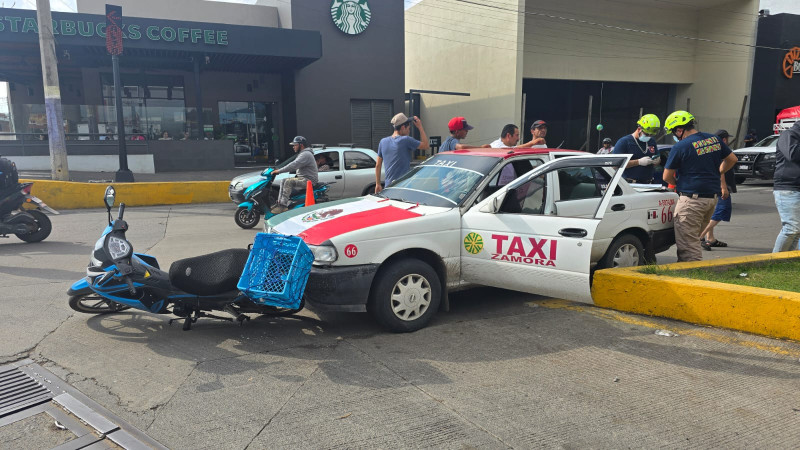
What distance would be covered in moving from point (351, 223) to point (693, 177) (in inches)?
155

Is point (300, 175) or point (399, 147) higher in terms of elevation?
point (399, 147)

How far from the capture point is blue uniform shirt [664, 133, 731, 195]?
583cm

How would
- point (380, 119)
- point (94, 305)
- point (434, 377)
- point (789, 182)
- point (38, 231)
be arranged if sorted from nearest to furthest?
point (434, 377) → point (94, 305) → point (789, 182) → point (38, 231) → point (380, 119)

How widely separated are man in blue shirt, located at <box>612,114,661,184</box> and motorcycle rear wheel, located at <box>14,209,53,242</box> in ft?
29.1

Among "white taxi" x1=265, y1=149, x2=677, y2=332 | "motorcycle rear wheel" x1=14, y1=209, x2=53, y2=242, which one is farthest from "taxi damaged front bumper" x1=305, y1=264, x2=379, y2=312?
"motorcycle rear wheel" x1=14, y1=209, x2=53, y2=242

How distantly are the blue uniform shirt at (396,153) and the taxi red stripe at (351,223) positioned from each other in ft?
8.27

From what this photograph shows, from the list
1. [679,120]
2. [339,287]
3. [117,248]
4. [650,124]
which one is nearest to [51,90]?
[117,248]

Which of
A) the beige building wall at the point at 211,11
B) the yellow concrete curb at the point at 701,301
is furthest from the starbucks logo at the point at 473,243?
the beige building wall at the point at 211,11

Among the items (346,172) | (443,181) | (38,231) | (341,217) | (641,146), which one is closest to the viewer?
(341,217)

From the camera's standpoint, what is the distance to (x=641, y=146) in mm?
7555

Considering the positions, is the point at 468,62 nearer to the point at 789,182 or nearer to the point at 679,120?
the point at 679,120

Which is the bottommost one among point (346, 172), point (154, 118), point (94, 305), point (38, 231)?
point (94, 305)

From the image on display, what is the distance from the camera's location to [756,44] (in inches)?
1119

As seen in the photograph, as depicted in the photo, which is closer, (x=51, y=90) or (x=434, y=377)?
(x=434, y=377)
